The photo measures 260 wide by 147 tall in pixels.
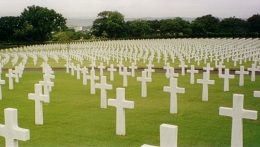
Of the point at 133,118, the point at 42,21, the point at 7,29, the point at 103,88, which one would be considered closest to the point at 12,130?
the point at 133,118

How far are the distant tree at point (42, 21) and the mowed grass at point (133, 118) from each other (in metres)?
56.2

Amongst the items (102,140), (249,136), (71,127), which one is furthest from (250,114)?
(71,127)

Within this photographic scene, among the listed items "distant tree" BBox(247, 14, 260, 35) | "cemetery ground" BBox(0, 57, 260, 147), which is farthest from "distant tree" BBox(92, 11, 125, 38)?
"cemetery ground" BBox(0, 57, 260, 147)

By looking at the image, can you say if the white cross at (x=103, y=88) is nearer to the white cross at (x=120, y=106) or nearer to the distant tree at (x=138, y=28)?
the white cross at (x=120, y=106)

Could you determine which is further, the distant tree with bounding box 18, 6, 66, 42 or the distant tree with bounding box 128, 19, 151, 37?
the distant tree with bounding box 128, 19, 151, 37

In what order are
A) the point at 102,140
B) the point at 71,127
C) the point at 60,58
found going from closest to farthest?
the point at 102,140, the point at 71,127, the point at 60,58

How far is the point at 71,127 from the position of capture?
7.94 m

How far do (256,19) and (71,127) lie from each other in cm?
7358

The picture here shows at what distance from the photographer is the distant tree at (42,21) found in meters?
68.1

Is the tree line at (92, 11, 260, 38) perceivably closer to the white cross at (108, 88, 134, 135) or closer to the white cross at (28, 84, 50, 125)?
the white cross at (28, 84, 50, 125)

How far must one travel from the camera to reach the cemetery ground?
22.5 ft

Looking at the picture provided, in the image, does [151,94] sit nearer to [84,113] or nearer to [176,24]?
[84,113]

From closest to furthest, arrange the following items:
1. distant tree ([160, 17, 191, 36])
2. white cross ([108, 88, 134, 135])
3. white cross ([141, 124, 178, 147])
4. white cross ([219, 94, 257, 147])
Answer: white cross ([141, 124, 178, 147]) < white cross ([219, 94, 257, 147]) < white cross ([108, 88, 134, 135]) < distant tree ([160, 17, 191, 36])

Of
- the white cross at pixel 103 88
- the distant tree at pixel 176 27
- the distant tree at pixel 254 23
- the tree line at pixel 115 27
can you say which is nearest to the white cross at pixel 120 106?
the white cross at pixel 103 88
